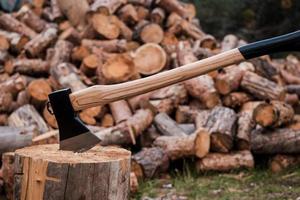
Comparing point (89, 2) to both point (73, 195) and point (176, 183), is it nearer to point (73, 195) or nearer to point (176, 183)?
point (176, 183)

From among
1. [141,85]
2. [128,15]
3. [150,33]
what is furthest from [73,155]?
[128,15]

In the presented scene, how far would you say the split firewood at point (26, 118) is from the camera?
5.41 m

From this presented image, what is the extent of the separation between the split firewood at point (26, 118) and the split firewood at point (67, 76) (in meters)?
0.58

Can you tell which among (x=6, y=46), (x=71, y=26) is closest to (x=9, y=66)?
(x=6, y=46)

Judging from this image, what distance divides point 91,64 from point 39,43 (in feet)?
3.99

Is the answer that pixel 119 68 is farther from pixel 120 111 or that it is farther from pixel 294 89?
pixel 294 89

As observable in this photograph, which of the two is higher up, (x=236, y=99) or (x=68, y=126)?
(x=236, y=99)

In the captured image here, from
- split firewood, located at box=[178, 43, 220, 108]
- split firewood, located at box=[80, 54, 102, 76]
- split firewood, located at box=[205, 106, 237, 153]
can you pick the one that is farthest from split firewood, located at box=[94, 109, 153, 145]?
split firewood, located at box=[80, 54, 102, 76]

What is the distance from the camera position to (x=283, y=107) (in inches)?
201

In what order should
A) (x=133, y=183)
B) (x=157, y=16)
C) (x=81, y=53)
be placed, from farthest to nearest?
(x=157, y=16) < (x=81, y=53) < (x=133, y=183)

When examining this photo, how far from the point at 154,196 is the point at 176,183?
43 centimetres

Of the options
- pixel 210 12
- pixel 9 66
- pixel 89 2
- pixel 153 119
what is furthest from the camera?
pixel 210 12

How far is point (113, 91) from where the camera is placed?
2643 millimetres

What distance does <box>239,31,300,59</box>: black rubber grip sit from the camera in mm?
2623
